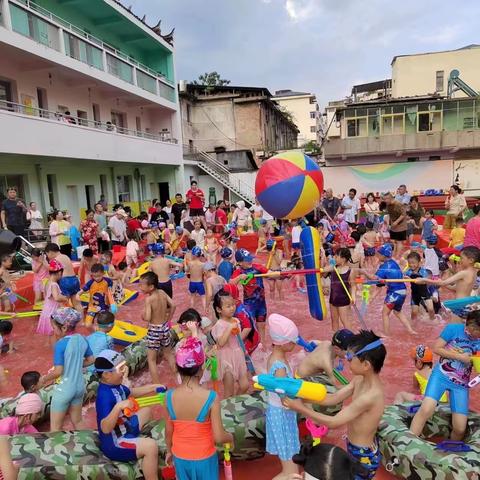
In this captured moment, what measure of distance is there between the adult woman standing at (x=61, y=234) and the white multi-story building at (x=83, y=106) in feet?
9.09

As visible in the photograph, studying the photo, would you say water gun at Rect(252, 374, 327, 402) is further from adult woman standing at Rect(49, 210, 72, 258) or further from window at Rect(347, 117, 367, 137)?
window at Rect(347, 117, 367, 137)

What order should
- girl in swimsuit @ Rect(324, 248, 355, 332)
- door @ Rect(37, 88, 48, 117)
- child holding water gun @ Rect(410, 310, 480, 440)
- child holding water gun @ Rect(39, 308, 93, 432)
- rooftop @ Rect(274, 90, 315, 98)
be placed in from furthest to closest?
rooftop @ Rect(274, 90, 315, 98) < door @ Rect(37, 88, 48, 117) < girl in swimsuit @ Rect(324, 248, 355, 332) < child holding water gun @ Rect(39, 308, 93, 432) < child holding water gun @ Rect(410, 310, 480, 440)

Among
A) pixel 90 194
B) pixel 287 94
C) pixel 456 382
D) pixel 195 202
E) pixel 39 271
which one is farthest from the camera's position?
pixel 287 94

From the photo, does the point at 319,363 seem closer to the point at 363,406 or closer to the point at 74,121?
the point at 363,406

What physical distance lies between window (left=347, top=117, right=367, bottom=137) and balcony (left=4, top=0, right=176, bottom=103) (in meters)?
12.6

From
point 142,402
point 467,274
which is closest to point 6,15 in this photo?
point 142,402

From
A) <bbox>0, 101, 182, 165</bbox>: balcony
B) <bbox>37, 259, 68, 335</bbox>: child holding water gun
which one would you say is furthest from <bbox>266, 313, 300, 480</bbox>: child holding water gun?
<bbox>0, 101, 182, 165</bbox>: balcony

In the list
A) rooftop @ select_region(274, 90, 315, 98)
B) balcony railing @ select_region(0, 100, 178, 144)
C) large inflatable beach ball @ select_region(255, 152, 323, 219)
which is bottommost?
large inflatable beach ball @ select_region(255, 152, 323, 219)

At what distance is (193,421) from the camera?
286 centimetres

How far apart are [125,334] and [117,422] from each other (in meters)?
3.84

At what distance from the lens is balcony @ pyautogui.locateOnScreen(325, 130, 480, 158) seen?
2714 cm

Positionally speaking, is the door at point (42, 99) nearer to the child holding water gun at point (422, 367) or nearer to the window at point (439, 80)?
the child holding water gun at point (422, 367)

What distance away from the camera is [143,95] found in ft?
69.5

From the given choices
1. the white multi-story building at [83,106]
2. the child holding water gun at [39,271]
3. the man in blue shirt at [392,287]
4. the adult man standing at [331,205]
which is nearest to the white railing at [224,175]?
the white multi-story building at [83,106]
